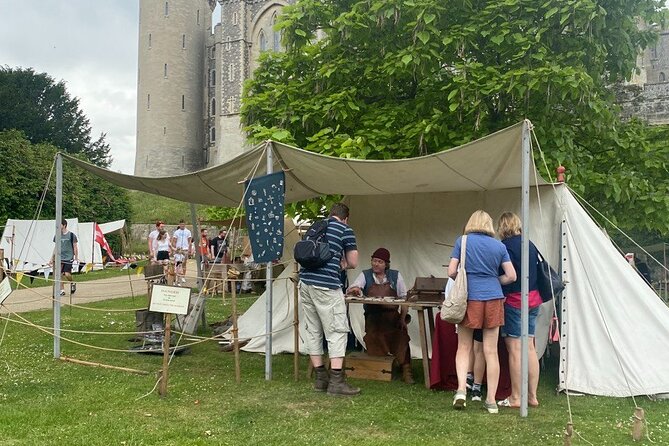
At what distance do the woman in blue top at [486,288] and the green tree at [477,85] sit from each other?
7.00 feet

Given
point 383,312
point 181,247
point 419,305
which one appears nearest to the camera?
point 419,305

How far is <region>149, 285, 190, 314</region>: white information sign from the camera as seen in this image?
15.4 ft

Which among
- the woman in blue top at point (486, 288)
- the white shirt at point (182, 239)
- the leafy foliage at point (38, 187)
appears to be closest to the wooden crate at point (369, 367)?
the woman in blue top at point (486, 288)

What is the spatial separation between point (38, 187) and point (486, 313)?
67.2 ft

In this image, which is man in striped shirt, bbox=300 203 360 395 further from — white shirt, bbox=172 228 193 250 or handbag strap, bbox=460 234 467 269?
white shirt, bbox=172 228 193 250

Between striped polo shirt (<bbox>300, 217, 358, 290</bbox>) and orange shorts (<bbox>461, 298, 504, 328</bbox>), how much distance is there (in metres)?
1.12

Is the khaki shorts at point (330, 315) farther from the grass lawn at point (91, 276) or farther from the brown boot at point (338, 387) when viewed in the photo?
the grass lawn at point (91, 276)

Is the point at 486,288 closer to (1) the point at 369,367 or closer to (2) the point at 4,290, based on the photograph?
(1) the point at 369,367

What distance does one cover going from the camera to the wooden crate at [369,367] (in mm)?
5406

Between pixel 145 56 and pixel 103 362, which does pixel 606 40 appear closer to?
pixel 103 362

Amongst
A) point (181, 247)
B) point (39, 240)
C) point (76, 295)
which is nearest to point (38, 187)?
point (39, 240)

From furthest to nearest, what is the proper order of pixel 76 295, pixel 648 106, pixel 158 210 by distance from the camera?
pixel 158 210, pixel 648 106, pixel 76 295

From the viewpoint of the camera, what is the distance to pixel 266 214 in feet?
17.3

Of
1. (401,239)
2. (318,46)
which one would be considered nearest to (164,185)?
(401,239)
